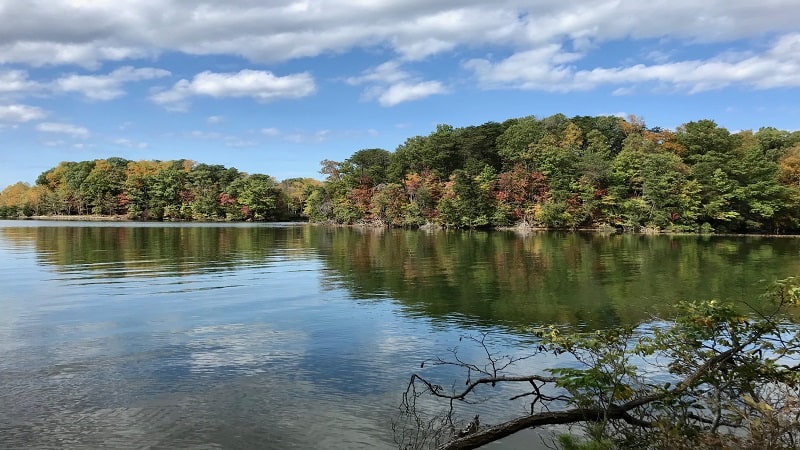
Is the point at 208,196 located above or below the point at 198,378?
above

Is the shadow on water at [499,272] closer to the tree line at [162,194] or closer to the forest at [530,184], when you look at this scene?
the forest at [530,184]

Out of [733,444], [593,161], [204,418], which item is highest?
[593,161]

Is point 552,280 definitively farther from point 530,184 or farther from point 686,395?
point 530,184

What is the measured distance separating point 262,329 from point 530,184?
54333 millimetres

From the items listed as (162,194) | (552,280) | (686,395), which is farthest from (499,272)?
(162,194)

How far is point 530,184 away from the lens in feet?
202

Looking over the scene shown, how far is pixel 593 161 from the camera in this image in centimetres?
5728

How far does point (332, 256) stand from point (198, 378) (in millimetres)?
20640

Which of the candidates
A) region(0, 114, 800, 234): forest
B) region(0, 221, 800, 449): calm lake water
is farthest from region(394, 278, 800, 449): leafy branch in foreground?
region(0, 114, 800, 234): forest

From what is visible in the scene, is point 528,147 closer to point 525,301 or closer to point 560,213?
point 560,213

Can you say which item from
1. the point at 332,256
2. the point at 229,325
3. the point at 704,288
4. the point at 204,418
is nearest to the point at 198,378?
the point at 204,418

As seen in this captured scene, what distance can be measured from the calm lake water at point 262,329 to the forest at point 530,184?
30.3 meters

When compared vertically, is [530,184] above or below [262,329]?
above

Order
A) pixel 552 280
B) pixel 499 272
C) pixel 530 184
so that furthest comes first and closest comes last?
pixel 530 184
pixel 499 272
pixel 552 280
